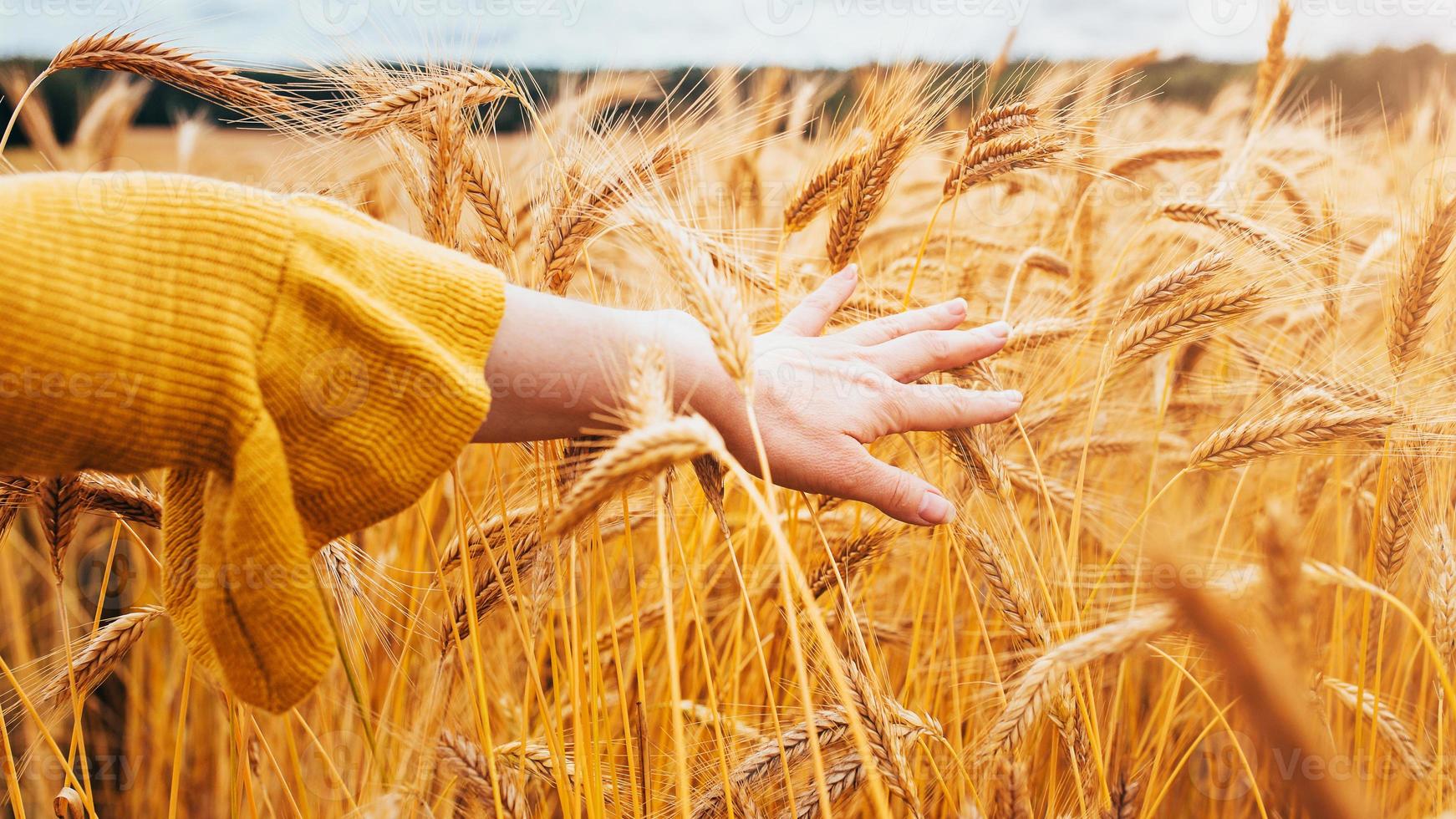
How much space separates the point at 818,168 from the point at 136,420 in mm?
1123

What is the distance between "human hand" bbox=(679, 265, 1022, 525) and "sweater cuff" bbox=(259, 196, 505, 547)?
0.28 meters

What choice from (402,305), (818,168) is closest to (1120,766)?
(818,168)

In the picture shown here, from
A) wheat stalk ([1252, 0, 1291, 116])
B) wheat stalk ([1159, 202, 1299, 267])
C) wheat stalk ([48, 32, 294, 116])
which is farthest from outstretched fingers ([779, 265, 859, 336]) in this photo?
wheat stalk ([1252, 0, 1291, 116])

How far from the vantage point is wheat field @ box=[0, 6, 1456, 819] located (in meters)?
0.93

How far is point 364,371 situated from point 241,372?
99mm

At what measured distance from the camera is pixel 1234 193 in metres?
1.69

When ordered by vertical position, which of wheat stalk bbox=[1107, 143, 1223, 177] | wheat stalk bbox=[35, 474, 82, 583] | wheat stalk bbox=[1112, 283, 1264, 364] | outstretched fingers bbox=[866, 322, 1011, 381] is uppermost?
wheat stalk bbox=[1107, 143, 1223, 177]

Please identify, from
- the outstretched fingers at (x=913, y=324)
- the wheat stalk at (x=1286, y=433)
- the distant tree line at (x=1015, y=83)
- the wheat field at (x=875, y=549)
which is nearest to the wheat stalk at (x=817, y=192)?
the wheat field at (x=875, y=549)

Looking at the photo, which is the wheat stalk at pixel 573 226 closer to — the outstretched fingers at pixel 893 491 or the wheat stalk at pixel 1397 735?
the outstretched fingers at pixel 893 491

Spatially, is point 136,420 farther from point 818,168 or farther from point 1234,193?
point 1234,193

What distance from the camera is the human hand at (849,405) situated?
3.29 feet

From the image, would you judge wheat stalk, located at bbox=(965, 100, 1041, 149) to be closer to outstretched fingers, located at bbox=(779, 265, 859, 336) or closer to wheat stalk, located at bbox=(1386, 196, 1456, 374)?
outstretched fingers, located at bbox=(779, 265, 859, 336)

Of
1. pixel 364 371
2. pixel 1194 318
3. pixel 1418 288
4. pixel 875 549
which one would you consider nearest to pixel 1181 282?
pixel 1194 318

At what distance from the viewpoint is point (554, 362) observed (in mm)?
873
